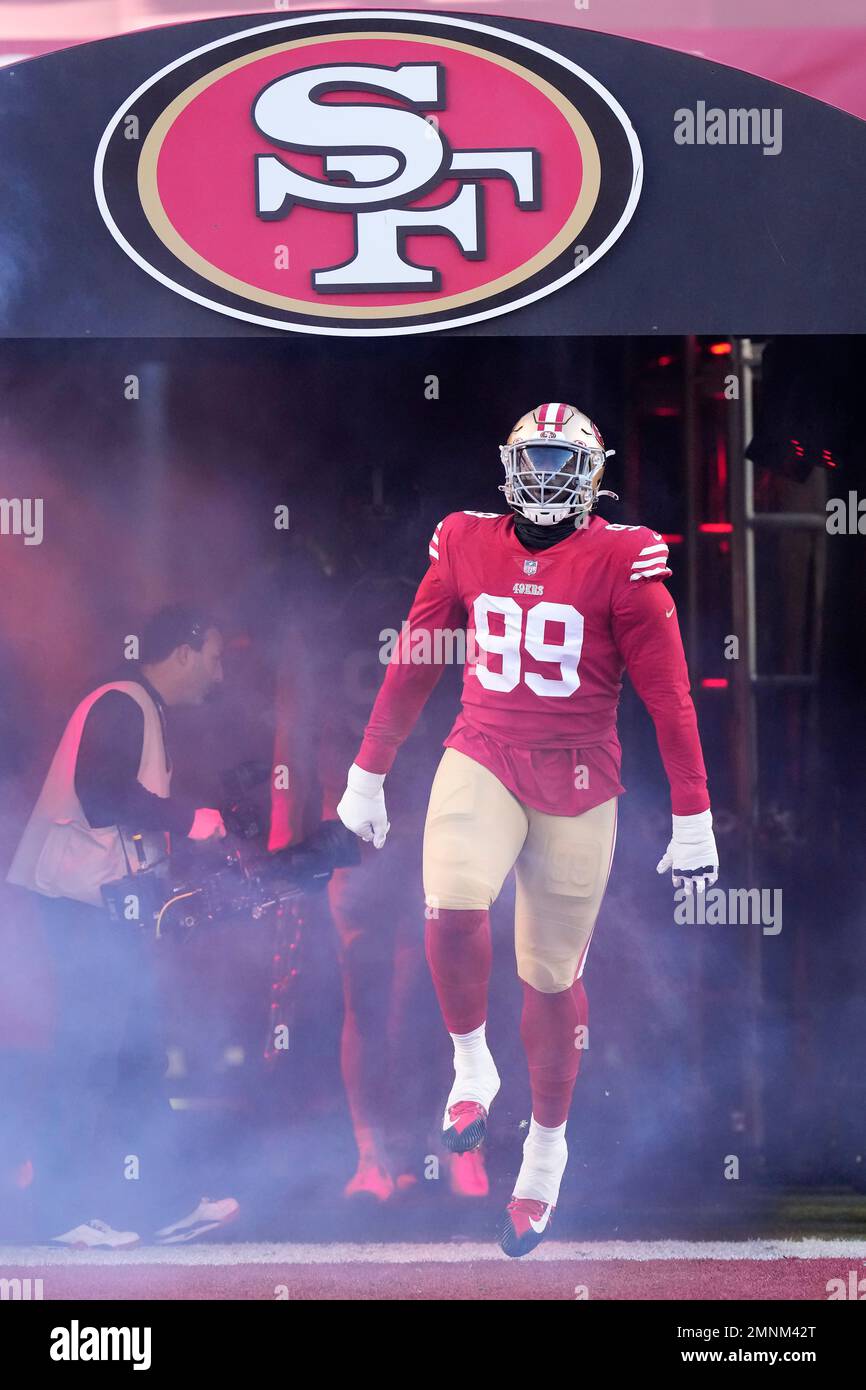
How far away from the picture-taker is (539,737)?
4.37m

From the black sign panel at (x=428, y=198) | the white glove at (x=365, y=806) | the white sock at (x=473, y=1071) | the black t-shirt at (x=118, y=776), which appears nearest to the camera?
the black sign panel at (x=428, y=198)

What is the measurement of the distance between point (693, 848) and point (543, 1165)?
1.06 metres

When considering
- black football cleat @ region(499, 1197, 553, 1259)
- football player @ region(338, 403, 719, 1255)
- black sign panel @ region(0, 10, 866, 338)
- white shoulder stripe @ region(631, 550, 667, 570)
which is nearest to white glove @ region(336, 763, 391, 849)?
football player @ region(338, 403, 719, 1255)

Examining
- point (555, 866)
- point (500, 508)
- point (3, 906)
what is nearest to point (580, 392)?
point (500, 508)

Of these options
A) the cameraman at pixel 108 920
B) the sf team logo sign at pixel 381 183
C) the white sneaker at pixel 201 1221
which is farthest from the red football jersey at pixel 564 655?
the white sneaker at pixel 201 1221

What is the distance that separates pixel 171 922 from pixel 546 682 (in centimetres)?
136

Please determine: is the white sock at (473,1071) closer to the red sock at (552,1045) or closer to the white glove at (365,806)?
the red sock at (552,1045)

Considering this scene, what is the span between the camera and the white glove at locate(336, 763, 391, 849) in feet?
14.9

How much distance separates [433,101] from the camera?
4328mm

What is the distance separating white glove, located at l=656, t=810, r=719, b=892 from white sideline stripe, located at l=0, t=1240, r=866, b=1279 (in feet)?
3.76

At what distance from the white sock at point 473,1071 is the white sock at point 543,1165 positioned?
0.20 metres

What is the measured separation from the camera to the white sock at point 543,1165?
454 centimetres

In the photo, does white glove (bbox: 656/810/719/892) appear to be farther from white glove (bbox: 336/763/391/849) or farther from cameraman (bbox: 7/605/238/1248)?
cameraman (bbox: 7/605/238/1248)

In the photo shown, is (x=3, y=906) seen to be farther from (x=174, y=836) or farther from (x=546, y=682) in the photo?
(x=546, y=682)
